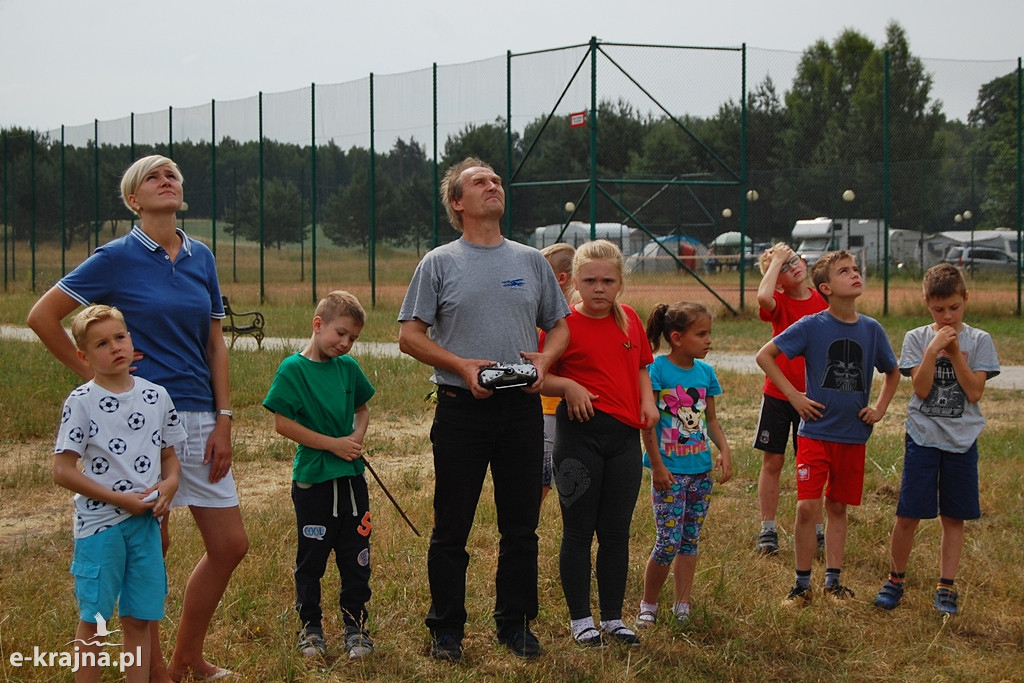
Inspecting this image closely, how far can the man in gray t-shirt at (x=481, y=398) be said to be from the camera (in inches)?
159

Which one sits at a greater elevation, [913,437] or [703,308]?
[703,308]

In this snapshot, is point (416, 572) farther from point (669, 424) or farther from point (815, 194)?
point (815, 194)

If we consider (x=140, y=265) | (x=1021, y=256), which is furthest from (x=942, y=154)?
(x=140, y=265)

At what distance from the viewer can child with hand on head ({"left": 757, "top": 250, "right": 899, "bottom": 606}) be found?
4.82m

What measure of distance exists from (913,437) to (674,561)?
4.16 ft

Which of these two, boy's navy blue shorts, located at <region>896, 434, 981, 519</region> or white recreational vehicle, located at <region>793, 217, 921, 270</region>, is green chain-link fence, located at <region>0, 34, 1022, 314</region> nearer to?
white recreational vehicle, located at <region>793, 217, 921, 270</region>

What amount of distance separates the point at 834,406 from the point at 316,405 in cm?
234

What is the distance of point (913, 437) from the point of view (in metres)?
4.86

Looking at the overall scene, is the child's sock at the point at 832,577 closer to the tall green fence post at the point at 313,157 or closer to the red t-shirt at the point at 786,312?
the red t-shirt at the point at 786,312

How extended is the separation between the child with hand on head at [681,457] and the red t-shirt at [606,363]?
231 millimetres

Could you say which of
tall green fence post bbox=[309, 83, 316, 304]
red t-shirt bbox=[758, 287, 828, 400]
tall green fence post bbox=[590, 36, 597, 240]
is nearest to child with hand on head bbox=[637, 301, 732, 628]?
red t-shirt bbox=[758, 287, 828, 400]

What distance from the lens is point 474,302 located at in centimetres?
402

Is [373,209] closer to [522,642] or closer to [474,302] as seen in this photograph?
[474,302]

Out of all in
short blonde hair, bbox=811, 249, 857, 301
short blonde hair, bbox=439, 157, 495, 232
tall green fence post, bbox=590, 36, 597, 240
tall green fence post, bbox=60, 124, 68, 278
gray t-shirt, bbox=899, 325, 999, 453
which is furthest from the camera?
tall green fence post, bbox=60, 124, 68, 278
